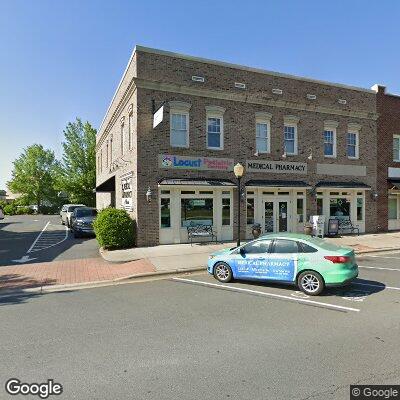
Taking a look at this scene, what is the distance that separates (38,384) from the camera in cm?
399

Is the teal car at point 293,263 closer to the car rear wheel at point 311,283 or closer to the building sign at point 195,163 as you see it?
the car rear wheel at point 311,283

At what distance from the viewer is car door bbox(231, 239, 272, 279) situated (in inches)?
332

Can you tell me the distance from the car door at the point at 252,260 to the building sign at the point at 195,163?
7.66 m

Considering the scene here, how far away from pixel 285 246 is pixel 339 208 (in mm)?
13216

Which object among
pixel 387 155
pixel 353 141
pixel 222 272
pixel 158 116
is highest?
pixel 353 141

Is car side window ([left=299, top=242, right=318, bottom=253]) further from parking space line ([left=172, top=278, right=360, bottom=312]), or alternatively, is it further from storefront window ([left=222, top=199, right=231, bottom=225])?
storefront window ([left=222, top=199, right=231, bottom=225])

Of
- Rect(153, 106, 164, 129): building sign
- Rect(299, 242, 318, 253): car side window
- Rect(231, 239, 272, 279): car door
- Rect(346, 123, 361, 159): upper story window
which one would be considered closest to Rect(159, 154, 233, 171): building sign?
Rect(153, 106, 164, 129): building sign

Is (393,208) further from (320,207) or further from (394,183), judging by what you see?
(320,207)

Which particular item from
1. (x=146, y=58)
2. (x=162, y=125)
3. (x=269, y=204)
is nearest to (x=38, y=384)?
(x=162, y=125)

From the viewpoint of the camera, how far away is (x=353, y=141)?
20.4 meters

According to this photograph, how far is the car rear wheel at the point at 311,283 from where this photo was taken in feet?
25.1

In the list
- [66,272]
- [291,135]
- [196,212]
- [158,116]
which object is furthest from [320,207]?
[66,272]

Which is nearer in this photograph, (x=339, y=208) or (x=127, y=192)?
(x=127, y=192)

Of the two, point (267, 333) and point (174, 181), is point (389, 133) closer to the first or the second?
point (174, 181)
